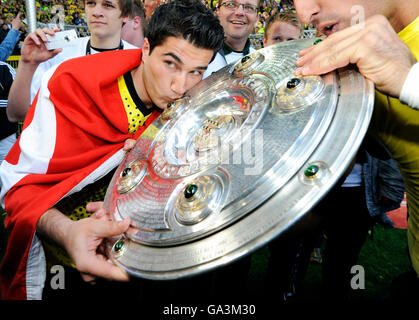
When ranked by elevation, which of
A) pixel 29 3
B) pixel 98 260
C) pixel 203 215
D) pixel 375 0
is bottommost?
pixel 98 260

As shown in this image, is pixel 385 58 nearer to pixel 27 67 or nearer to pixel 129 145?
pixel 129 145

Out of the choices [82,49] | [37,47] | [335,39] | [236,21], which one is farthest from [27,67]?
[335,39]

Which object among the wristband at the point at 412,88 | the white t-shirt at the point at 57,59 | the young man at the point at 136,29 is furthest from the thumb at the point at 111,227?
the young man at the point at 136,29

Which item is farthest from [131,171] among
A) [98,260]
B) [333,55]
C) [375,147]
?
[375,147]

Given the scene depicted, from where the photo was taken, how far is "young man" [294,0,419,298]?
0.72 meters

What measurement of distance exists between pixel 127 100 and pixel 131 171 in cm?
58

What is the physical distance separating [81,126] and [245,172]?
0.98 meters

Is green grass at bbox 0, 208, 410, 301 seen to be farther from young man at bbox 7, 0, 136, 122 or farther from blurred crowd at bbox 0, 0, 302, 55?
blurred crowd at bbox 0, 0, 302, 55

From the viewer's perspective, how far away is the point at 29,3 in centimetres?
290

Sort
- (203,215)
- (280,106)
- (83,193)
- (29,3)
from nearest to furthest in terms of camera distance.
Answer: (203,215) → (280,106) → (83,193) → (29,3)

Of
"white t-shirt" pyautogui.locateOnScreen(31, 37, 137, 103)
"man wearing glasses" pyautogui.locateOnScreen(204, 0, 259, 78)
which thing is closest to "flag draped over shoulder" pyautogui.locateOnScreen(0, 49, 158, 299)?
"white t-shirt" pyautogui.locateOnScreen(31, 37, 137, 103)

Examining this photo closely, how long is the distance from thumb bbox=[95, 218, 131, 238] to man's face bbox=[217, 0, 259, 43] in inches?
98.3

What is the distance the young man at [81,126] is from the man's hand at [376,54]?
0.81 metres

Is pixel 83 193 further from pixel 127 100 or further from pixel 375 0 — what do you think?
pixel 375 0
